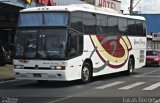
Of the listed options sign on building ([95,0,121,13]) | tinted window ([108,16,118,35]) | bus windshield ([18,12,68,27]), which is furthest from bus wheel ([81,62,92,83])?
sign on building ([95,0,121,13])

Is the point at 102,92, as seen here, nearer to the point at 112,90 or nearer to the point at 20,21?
the point at 112,90

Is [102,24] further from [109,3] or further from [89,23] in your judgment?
[109,3]

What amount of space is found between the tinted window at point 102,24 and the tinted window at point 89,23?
414 mm

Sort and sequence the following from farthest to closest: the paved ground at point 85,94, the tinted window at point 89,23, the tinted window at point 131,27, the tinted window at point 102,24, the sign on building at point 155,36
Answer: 1. the sign on building at point 155,36
2. the tinted window at point 131,27
3. the tinted window at point 102,24
4. the tinted window at point 89,23
5. the paved ground at point 85,94

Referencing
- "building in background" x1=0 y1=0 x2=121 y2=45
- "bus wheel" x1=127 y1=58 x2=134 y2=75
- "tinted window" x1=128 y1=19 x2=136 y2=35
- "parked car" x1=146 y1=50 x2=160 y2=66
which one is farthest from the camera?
"parked car" x1=146 y1=50 x2=160 y2=66

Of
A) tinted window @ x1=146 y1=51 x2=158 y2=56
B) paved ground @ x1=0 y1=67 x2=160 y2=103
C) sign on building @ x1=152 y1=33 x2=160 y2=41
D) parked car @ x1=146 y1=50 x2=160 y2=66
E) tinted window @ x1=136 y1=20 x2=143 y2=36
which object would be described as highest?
tinted window @ x1=136 y1=20 x2=143 y2=36

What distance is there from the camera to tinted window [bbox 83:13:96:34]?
19.4 meters

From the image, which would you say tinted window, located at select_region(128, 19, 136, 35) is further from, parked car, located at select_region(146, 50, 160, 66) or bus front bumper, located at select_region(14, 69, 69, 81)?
parked car, located at select_region(146, 50, 160, 66)

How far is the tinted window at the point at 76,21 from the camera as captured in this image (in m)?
18.3

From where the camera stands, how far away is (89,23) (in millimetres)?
19812

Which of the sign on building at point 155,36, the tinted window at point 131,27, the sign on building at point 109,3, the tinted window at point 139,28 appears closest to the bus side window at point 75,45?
the tinted window at point 131,27

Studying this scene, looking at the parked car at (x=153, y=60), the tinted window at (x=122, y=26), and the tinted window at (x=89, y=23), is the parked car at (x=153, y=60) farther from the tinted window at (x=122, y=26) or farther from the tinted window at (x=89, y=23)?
A: the tinted window at (x=89, y=23)

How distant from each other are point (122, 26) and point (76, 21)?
215 inches

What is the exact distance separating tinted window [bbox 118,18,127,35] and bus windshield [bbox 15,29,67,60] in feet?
19.6
